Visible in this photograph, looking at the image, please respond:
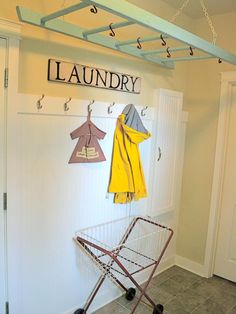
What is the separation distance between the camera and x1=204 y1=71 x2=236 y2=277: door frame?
9.89 ft

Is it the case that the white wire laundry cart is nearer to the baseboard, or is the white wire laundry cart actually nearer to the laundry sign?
Result: the baseboard

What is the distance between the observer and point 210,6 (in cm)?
285

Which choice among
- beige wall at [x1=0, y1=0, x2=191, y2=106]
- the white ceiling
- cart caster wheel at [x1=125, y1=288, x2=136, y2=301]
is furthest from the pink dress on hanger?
the white ceiling

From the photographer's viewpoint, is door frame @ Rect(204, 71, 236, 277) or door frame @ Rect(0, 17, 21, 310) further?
door frame @ Rect(204, 71, 236, 277)

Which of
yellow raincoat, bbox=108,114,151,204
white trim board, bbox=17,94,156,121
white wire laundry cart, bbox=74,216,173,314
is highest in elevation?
white trim board, bbox=17,94,156,121

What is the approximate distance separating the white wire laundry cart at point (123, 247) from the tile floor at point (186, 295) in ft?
0.49

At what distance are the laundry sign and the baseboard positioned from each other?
2.02m

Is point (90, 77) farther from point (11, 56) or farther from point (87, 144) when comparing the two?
point (11, 56)

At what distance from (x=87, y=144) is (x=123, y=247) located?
3.31 feet

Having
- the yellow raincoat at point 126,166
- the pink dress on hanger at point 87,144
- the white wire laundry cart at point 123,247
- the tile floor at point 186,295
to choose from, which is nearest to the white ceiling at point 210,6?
the yellow raincoat at point 126,166

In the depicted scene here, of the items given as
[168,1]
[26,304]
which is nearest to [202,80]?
[168,1]

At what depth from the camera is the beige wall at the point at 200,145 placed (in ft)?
10.2

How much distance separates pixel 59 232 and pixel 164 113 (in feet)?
4.92

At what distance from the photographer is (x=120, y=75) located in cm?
250
